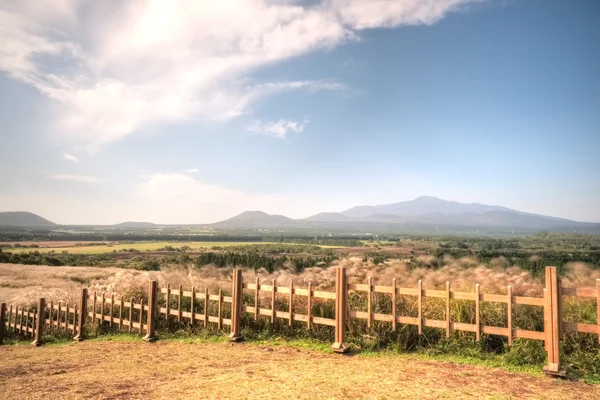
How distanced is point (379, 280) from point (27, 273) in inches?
1115

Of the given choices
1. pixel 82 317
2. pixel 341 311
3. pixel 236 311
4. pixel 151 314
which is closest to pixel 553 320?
pixel 341 311

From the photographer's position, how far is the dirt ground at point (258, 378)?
568 centimetres

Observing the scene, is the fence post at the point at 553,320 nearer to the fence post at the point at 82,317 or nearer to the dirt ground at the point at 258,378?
the dirt ground at the point at 258,378

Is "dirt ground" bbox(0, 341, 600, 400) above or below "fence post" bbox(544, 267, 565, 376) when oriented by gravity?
below

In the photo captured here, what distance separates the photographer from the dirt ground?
18.6 ft

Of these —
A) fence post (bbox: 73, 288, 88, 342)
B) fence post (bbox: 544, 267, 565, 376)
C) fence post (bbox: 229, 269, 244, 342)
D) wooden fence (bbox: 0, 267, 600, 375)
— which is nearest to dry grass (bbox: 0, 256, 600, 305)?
wooden fence (bbox: 0, 267, 600, 375)

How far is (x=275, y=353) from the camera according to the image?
803cm

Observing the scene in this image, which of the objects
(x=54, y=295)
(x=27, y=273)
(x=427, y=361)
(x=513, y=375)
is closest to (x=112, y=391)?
(x=427, y=361)

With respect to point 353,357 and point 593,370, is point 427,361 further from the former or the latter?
point 593,370

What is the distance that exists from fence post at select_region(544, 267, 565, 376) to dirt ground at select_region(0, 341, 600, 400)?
0.25 meters

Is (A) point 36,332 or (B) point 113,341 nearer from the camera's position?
(B) point 113,341

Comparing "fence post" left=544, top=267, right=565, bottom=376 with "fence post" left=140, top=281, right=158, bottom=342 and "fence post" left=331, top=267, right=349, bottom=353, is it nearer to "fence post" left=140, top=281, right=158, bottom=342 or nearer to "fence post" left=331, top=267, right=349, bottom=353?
"fence post" left=331, top=267, right=349, bottom=353

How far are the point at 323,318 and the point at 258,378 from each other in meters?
2.28

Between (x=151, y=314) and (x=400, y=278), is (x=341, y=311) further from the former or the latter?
(x=151, y=314)
